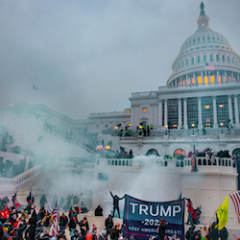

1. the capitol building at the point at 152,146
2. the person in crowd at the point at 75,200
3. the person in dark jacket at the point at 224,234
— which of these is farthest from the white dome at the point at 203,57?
the person in dark jacket at the point at 224,234

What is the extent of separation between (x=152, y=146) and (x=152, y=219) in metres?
25.1

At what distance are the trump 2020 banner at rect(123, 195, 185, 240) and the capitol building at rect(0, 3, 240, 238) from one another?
334 inches

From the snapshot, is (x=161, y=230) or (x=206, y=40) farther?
(x=206, y=40)

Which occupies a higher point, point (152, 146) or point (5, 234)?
point (152, 146)

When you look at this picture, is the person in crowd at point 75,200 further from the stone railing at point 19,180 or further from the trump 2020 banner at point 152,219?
the trump 2020 banner at point 152,219

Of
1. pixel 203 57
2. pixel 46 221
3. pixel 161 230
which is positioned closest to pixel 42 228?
pixel 46 221

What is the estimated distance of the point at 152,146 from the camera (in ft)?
111

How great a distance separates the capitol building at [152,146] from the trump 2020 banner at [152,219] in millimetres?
8478

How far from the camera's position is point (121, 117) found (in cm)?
6381

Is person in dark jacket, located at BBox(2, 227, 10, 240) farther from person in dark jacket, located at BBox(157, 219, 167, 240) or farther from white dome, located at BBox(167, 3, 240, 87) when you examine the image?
white dome, located at BBox(167, 3, 240, 87)

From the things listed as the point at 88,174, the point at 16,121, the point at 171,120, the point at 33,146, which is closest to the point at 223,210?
the point at 88,174

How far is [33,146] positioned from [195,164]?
17.7m

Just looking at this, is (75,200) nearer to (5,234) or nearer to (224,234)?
(5,234)

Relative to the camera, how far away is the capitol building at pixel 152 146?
17.6 metres
